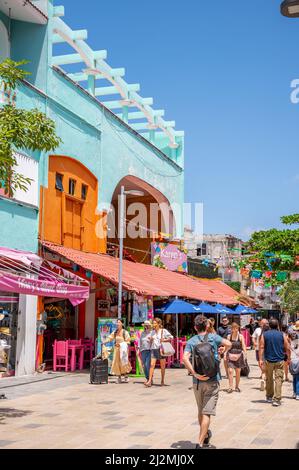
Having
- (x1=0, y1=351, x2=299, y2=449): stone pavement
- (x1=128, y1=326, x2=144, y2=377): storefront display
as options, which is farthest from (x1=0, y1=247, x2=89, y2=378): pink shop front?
(x1=128, y1=326, x2=144, y2=377): storefront display

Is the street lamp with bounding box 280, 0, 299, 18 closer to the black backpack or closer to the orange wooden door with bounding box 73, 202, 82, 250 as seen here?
the black backpack

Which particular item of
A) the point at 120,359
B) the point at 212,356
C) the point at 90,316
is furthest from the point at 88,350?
the point at 212,356

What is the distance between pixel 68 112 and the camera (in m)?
19.0

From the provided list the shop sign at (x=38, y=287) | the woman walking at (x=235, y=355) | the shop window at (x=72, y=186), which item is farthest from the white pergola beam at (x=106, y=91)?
the woman walking at (x=235, y=355)

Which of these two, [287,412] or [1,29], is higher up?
[1,29]

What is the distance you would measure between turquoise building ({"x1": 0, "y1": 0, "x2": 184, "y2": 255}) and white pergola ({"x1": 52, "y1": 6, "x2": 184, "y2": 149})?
0.10 ft

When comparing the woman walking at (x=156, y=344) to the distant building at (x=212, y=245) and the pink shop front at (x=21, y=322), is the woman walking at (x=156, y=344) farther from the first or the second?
the distant building at (x=212, y=245)

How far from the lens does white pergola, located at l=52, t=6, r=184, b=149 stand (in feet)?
63.1

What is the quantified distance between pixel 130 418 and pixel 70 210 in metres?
10.7
